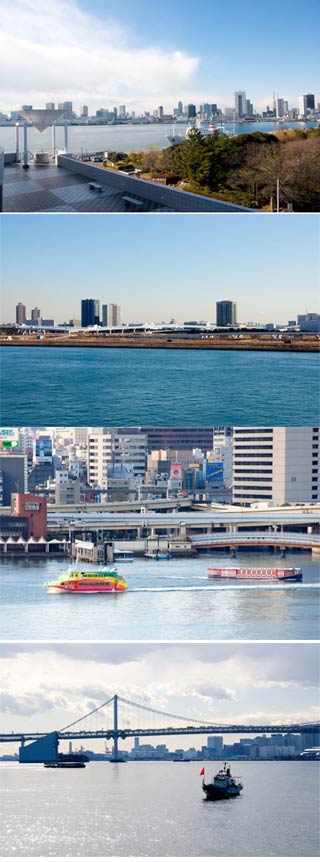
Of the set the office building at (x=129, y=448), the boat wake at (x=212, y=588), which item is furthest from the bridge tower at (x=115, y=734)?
the office building at (x=129, y=448)

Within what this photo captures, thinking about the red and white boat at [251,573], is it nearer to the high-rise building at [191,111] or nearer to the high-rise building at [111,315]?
the high-rise building at [111,315]

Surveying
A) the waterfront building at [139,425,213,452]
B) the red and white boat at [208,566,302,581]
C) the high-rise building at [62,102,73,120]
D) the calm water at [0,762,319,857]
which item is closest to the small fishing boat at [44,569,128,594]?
the red and white boat at [208,566,302,581]

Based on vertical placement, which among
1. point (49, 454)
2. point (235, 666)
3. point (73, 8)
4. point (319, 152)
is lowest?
point (235, 666)

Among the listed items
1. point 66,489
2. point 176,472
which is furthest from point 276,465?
point 66,489

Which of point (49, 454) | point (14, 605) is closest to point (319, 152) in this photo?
point (49, 454)

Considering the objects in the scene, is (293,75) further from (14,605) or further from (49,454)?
(14,605)

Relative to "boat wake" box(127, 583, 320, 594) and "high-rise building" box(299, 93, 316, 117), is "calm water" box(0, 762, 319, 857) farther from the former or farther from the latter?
"high-rise building" box(299, 93, 316, 117)
